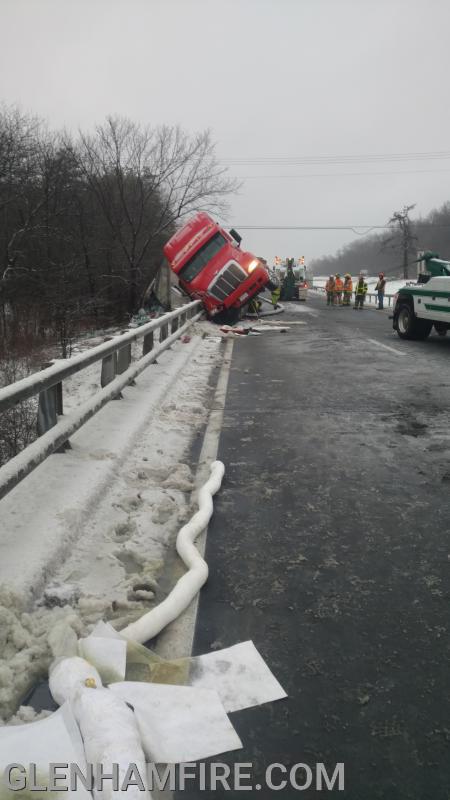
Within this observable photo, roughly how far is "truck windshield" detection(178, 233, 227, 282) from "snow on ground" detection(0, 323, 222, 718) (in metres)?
13.2

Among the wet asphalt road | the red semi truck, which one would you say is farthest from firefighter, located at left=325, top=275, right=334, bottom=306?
the wet asphalt road

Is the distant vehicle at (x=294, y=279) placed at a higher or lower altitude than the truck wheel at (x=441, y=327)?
higher

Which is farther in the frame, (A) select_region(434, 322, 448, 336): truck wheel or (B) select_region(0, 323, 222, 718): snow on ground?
(A) select_region(434, 322, 448, 336): truck wheel

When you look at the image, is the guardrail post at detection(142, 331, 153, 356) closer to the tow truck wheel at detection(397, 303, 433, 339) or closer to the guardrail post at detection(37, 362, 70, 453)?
the guardrail post at detection(37, 362, 70, 453)

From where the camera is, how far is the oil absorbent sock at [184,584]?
2.61m

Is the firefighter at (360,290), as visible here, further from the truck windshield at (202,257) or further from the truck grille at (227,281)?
the truck grille at (227,281)

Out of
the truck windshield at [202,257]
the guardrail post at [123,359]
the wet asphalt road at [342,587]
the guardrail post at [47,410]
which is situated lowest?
the wet asphalt road at [342,587]

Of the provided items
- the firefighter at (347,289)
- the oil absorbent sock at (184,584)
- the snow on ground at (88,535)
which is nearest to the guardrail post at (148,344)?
the snow on ground at (88,535)

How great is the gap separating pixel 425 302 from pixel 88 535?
11.5 meters

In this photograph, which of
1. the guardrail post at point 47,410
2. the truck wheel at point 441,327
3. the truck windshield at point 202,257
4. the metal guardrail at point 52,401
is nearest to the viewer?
the metal guardrail at point 52,401

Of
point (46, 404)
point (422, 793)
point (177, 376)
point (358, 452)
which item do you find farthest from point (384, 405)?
point (422, 793)

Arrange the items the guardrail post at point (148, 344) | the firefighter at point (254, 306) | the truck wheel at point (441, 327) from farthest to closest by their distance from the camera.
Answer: the firefighter at point (254, 306) < the truck wheel at point (441, 327) < the guardrail post at point (148, 344)

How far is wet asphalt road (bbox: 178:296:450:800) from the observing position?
204 centimetres

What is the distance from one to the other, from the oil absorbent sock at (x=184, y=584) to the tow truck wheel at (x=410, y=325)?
36.4 ft
